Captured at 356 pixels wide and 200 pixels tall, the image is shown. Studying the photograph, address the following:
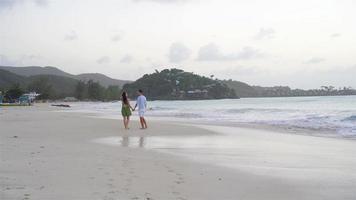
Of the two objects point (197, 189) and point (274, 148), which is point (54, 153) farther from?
point (274, 148)

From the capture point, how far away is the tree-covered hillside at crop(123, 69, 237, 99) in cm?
16988

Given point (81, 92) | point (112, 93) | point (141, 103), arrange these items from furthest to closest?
point (112, 93) → point (81, 92) → point (141, 103)

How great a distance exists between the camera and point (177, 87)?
570ft

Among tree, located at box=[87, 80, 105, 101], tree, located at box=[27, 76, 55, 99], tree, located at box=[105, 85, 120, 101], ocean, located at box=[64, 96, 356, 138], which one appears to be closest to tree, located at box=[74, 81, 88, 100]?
tree, located at box=[87, 80, 105, 101]

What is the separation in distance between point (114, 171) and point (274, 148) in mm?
5861

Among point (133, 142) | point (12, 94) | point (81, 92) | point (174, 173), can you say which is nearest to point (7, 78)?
point (81, 92)

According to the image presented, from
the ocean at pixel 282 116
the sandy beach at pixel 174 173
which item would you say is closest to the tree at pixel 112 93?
the ocean at pixel 282 116

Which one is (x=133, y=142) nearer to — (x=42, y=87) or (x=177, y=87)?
(x=42, y=87)

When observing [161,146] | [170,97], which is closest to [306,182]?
[161,146]

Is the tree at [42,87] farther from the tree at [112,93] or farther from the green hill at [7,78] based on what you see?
the tree at [112,93]

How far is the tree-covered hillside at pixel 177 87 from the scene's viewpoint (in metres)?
170

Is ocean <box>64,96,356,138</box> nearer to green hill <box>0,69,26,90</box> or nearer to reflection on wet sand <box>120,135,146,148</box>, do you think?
reflection on wet sand <box>120,135,146,148</box>

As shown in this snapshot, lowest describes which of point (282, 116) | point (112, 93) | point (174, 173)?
point (282, 116)

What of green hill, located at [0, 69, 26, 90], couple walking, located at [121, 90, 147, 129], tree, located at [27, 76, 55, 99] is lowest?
couple walking, located at [121, 90, 147, 129]
